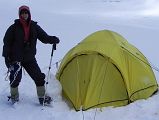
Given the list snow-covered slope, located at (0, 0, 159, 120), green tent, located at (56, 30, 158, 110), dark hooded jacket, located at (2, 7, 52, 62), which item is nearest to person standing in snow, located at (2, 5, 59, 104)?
dark hooded jacket, located at (2, 7, 52, 62)

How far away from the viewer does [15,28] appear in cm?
741

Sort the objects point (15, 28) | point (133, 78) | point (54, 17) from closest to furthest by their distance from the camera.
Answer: point (15, 28) → point (133, 78) → point (54, 17)

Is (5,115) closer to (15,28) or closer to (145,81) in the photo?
(15,28)

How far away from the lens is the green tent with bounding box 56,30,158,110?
773 centimetres

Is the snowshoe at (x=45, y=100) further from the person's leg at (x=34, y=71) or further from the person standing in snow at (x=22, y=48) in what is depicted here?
the person's leg at (x=34, y=71)

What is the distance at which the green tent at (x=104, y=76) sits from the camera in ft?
25.4

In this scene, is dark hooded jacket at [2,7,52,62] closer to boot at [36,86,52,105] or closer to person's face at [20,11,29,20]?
person's face at [20,11,29,20]

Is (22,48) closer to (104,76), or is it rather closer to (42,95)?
(42,95)

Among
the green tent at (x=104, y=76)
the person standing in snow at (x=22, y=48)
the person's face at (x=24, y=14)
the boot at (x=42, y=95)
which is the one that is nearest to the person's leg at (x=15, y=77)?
the person standing in snow at (x=22, y=48)

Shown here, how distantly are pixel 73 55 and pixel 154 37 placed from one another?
9.53 m

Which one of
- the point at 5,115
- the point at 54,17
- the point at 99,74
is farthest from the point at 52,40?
the point at 54,17

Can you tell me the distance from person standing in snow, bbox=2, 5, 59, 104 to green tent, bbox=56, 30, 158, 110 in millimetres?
630

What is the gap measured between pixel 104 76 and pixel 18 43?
1.77 m

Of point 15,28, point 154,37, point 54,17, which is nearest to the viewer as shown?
point 15,28
